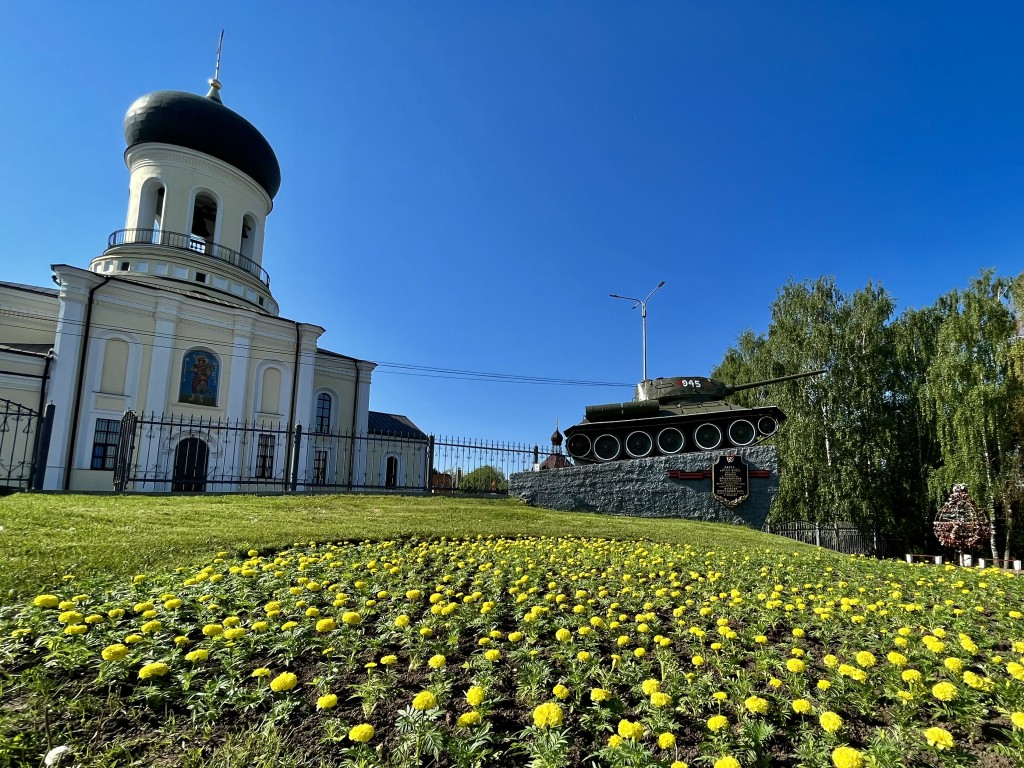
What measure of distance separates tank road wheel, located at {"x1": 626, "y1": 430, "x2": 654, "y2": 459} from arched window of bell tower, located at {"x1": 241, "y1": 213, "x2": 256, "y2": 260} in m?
22.1

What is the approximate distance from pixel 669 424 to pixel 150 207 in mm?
25562

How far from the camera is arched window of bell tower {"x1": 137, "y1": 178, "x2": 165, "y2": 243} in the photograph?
25094 millimetres

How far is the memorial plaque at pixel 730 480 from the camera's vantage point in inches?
563

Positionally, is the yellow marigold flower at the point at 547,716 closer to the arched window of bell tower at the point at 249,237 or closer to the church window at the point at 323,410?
the church window at the point at 323,410

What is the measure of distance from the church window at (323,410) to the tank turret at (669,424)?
1552 cm

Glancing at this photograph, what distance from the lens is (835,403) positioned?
22.6 meters

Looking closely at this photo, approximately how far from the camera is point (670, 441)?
664 inches

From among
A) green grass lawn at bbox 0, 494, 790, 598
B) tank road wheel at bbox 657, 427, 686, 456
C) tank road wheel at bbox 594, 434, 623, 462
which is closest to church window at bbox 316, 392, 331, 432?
green grass lawn at bbox 0, 494, 790, 598

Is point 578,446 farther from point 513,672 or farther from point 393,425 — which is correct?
point 393,425

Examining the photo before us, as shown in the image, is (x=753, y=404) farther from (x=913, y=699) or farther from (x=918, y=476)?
(x=913, y=699)

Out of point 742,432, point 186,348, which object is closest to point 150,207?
point 186,348

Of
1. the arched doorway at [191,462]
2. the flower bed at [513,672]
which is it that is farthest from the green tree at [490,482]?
the flower bed at [513,672]

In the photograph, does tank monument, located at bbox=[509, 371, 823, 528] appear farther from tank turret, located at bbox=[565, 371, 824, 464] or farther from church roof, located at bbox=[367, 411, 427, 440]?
church roof, located at bbox=[367, 411, 427, 440]

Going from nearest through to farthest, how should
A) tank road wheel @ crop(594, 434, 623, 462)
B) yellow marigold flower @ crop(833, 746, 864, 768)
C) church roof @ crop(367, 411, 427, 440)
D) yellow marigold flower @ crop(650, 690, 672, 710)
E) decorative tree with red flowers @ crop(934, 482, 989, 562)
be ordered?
1. yellow marigold flower @ crop(833, 746, 864, 768)
2. yellow marigold flower @ crop(650, 690, 672, 710)
3. tank road wheel @ crop(594, 434, 623, 462)
4. decorative tree with red flowers @ crop(934, 482, 989, 562)
5. church roof @ crop(367, 411, 427, 440)
